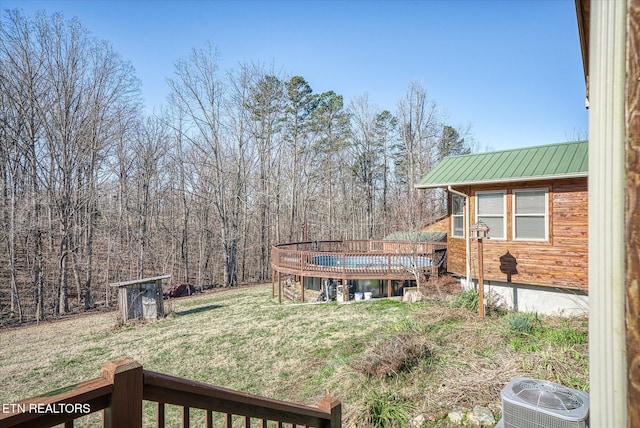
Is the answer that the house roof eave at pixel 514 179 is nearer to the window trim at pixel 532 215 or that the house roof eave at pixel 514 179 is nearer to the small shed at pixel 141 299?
the window trim at pixel 532 215

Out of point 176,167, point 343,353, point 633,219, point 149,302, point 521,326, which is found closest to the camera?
point 633,219

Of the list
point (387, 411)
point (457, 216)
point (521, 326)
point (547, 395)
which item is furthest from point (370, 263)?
point (547, 395)

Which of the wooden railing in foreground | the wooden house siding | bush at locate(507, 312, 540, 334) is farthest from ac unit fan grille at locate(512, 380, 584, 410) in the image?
the wooden house siding

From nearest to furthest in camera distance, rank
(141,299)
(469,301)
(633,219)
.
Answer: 1. (633,219)
2. (469,301)
3. (141,299)

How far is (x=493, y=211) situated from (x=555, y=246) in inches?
66.6

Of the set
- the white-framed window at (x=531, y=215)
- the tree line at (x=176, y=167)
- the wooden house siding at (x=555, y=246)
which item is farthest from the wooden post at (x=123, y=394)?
the tree line at (x=176, y=167)

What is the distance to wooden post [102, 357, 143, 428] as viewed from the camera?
1119 millimetres

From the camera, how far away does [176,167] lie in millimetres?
21828

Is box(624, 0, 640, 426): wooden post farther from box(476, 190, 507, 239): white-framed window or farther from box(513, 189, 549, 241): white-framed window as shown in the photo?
box(476, 190, 507, 239): white-framed window

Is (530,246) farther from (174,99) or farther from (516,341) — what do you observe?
(174,99)

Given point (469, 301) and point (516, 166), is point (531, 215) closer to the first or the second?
point (516, 166)

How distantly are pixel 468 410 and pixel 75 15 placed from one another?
70.9 ft

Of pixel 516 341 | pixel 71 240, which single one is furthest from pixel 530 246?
pixel 71 240

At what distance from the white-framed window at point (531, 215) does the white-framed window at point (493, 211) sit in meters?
0.28
